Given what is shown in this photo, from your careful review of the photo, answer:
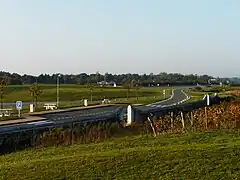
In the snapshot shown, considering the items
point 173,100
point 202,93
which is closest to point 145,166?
point 173,100

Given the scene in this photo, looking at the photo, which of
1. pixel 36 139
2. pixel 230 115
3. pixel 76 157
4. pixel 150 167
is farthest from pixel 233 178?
pixel 36 139

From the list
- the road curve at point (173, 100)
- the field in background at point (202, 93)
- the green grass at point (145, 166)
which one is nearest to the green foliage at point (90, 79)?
the field in background at point (202, 93)

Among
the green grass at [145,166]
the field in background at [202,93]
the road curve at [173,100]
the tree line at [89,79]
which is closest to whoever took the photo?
the green grass at [145,166]

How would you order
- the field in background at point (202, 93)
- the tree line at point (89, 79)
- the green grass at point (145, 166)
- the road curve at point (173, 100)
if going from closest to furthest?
1. the green grass at point (145, 166)
2. the road curve at point (173, 100)
3. the field in background at point (202, 93)
4. the tree line at point (89, 79)

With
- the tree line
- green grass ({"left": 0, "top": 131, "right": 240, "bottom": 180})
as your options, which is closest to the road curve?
the tree line

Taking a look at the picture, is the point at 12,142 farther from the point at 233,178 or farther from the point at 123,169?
the point at 233,178

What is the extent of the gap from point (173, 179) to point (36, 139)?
13.3 m

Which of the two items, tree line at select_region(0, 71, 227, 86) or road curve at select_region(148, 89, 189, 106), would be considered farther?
tree line at select_region(0, 71, 227, 86)

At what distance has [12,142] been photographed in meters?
21.9

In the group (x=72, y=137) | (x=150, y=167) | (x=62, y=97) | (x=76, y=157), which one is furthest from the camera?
(x=62, y=97)

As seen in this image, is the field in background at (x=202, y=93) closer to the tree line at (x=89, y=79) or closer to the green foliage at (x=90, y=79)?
Answer: the tree line at (x=89, y=79)

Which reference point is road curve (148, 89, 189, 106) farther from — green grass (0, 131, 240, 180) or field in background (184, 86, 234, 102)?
green grass (0, 131, 240, 180)

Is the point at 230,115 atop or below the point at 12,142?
atop

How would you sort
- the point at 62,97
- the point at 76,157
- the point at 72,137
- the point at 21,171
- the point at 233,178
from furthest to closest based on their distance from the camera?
the point at 62,97
the point at 72,137
the point at 76,157
the point at 21,171
the point at 233,178
